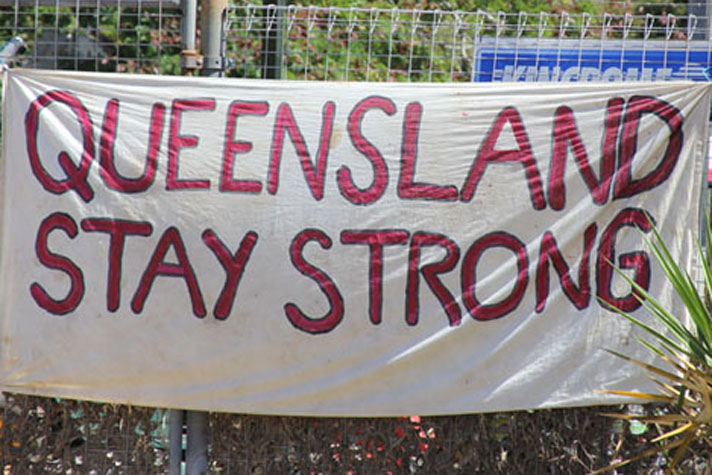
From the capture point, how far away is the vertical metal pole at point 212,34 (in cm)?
476

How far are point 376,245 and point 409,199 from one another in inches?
9.9

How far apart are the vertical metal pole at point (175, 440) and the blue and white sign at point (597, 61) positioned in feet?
7.44

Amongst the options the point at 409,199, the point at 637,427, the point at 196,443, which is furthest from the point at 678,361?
the point at 196,443

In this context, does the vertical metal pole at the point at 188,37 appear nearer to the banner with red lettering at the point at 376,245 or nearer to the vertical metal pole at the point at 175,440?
the banner with red lettering at the point at 376,245

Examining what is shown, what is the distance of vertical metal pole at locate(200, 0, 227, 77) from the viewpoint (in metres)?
4.76

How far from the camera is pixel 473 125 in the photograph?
4.61 metres

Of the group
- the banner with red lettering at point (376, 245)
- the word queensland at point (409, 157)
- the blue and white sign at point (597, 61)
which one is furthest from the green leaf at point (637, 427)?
the blue and white sign at point (597, 61)

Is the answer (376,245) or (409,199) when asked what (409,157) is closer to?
(409,199)

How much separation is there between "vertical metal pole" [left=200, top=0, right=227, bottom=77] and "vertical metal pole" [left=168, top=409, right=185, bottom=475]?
5.17 feet

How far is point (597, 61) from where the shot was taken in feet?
16.7

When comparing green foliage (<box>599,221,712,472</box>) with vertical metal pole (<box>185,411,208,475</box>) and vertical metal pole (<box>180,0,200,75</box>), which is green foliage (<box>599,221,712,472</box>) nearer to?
vertical metal pole (<box>185,411,208,475</box>)

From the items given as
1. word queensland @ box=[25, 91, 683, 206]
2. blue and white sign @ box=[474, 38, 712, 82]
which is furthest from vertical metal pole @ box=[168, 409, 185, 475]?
blue and white sign @ box=[474, 38, 712, 82]

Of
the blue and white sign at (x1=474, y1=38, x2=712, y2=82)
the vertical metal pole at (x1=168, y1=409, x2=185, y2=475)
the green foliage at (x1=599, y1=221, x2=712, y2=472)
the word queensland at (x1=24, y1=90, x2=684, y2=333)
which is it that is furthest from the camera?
the blue and white sign at (x1=474, y1=38, x2=712, y2=82)

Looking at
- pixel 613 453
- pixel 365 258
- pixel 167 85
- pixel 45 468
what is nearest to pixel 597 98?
pixel 365 258
